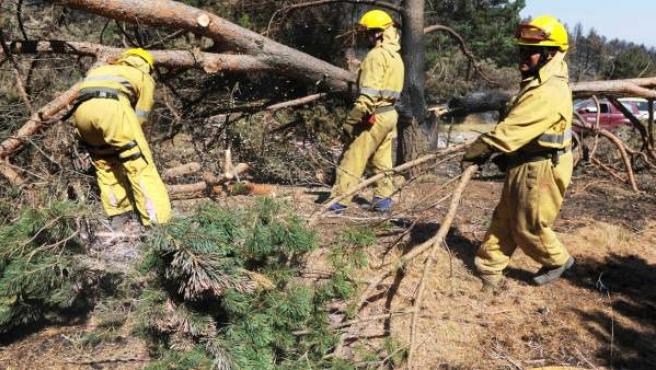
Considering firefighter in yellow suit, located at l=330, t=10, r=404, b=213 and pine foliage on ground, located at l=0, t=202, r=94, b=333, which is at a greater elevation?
firefighter in yellow suit, located at l=330, t=10, r=404, b=213

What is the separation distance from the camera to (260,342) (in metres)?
2.48

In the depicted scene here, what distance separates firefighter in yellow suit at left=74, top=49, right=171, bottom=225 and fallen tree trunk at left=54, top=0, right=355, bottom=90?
0.63 m

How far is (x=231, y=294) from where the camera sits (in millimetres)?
2414

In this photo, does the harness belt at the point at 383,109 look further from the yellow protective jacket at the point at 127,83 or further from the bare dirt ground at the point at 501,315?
the yellow protective jacket at the point at 127,83

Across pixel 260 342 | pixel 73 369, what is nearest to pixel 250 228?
pixel 260 342

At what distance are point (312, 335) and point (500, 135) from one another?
1.70 metres

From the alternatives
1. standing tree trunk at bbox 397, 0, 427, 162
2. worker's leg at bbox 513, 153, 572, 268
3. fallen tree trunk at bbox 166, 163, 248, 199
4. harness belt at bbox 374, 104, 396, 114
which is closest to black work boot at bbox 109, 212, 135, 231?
fallen tree trunk at bbox 166, 163, 248, 199

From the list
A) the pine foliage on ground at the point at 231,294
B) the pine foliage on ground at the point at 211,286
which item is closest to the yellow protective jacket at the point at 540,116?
the pine foliage on ground at the point at 211,286

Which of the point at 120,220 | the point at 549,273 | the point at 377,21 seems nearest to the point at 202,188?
the point at 120,220

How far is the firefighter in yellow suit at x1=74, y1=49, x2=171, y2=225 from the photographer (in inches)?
144

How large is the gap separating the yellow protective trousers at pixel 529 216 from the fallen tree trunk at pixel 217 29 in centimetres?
265

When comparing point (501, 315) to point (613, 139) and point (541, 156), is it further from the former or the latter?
point (613, 139)

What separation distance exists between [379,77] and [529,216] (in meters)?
2.00

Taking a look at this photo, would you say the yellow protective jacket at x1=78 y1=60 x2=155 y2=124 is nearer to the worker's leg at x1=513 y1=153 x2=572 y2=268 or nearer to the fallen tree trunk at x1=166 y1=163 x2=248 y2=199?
the fallen tree trunk at x1=166 y1=163 x2=248 y2=199
